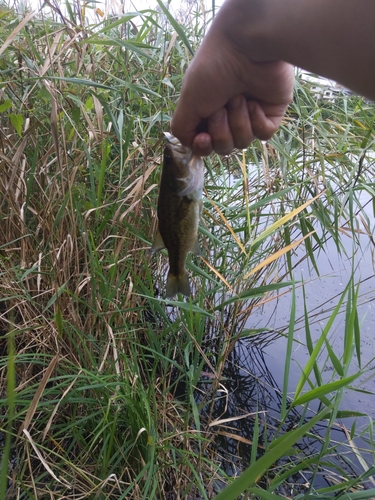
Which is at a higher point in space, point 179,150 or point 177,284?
point 179,150

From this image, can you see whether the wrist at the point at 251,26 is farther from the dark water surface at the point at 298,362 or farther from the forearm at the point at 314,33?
the dark water surface at the point at 298,362

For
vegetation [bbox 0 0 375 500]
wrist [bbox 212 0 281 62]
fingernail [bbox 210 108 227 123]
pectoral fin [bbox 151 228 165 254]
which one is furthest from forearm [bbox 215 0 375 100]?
pectoral fin [bbox 151 228 165 254]

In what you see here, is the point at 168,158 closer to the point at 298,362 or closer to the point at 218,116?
the point at 218,116

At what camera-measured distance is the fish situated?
158cm

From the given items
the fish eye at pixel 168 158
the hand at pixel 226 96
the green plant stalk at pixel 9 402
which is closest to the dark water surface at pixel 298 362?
the hand at pixel 226 96

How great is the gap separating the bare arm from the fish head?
0.21 ft

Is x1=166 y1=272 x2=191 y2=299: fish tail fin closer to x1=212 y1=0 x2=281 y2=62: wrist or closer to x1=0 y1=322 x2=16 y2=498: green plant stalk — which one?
x1=212 y1=0 x2=281 y2=62: wrist

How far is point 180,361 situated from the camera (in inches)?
105

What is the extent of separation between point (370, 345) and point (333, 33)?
9.22ft

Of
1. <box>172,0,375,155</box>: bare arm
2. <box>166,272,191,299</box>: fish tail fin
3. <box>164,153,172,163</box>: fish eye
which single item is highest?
<box>172,0,375,155</box>: bare arm

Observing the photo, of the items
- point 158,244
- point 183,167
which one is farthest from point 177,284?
point 183,167

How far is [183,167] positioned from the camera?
5.15 feet

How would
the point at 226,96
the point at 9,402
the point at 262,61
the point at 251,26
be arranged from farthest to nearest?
the point at 226,96
the point at 262,61
the point at 251,26
the point at 9,402

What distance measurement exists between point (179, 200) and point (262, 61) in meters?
0.56
